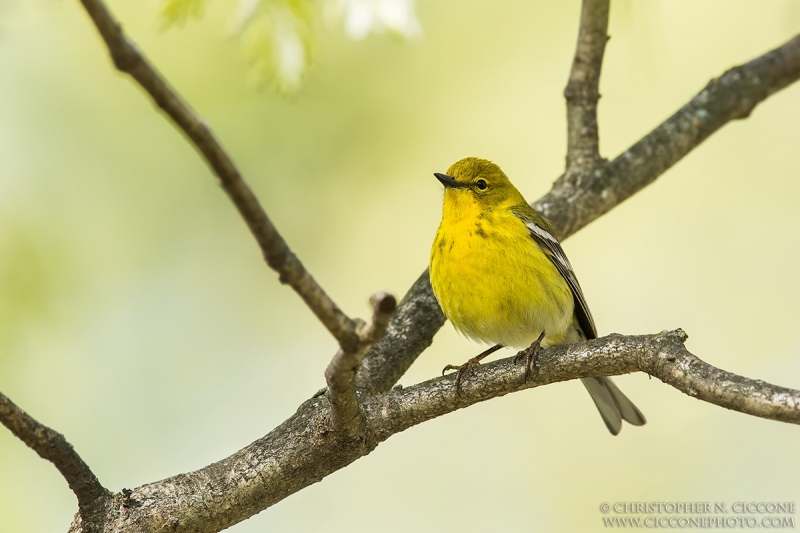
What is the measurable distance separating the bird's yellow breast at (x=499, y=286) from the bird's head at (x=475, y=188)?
316 millimetres

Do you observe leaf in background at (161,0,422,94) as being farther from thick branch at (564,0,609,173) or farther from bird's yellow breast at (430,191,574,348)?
thick branch at (564,0,609,173)

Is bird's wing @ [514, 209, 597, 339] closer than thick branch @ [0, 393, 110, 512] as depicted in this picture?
No

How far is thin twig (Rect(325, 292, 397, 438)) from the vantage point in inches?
81.6

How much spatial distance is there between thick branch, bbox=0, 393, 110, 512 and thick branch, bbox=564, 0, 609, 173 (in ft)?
11.6

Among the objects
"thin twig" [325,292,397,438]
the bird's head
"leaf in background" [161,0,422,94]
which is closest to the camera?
"thin twig" [325,292,397,438]

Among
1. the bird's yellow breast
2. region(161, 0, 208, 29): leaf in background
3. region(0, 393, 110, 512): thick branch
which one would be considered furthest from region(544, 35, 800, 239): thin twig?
region(0, 393, 110, 512): thick branch

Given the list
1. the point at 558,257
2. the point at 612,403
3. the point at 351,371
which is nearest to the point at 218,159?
the point at 351,371

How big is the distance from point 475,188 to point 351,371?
3.05m

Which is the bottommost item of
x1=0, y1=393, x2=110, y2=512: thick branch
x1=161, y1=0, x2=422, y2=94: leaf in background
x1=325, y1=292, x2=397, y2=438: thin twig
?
x1=325, y1=292, x2=397, y2=438: thin twig

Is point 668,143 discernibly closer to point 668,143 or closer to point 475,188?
point 668,143

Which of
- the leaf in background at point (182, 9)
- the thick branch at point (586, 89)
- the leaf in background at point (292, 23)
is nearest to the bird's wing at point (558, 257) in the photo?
the thick branch at point (586, 89)

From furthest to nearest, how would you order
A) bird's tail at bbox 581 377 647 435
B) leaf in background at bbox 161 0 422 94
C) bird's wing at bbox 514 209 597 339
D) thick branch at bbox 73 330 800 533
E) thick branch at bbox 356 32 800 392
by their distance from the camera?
thick branch at bbox 356 32 800 392, bird's wing at bbox 514 209 597 339, bird's tail at bbox 581 377 647 435, leaf in background at bbox 161 0 422 94, thick branch at bbox 73 330 800 533

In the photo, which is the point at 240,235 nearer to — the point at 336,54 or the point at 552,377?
the point at 336,54

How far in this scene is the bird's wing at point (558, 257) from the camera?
498 cm
